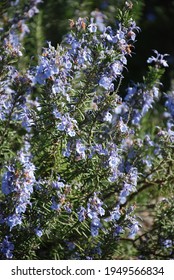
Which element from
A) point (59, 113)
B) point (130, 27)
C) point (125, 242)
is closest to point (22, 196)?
point (59, 113)

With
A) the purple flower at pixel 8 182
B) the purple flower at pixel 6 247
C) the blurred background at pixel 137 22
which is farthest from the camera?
the blurred background at pixel 137 22

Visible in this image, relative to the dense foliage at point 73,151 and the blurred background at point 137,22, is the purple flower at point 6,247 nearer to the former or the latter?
the dense foliage at point 73,151

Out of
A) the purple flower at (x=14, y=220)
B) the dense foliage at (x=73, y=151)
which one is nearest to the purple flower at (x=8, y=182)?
the dense foliage at (x=73, y=151)

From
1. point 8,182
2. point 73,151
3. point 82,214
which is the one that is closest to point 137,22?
point 73,151

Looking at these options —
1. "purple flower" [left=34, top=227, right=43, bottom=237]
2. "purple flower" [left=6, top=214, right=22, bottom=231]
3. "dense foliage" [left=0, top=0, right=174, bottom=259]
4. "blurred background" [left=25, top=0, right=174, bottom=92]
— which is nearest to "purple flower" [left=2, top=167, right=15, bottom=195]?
"dense foliage" [left=0, top=0, right=174, bottom=259]

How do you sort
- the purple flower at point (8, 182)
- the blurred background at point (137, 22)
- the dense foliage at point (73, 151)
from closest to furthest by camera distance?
the purple flower at point (8, 182) → the dense foliage at point (73, 151) → the blurred background at point (137, 22)

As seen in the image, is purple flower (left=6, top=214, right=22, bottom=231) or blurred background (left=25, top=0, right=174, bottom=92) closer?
purple flower (left=6, top=214, right=22, bottom=231)

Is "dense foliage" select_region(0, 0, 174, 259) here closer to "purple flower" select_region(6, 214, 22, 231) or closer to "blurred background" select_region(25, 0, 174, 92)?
"purple flower" select_region(6, 214, 22, 231)

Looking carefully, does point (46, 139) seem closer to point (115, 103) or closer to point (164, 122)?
point (115, 103)

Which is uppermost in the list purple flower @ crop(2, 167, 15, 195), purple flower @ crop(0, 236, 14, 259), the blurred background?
the blurred background

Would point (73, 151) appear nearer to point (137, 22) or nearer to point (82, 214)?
point (82, 214)
